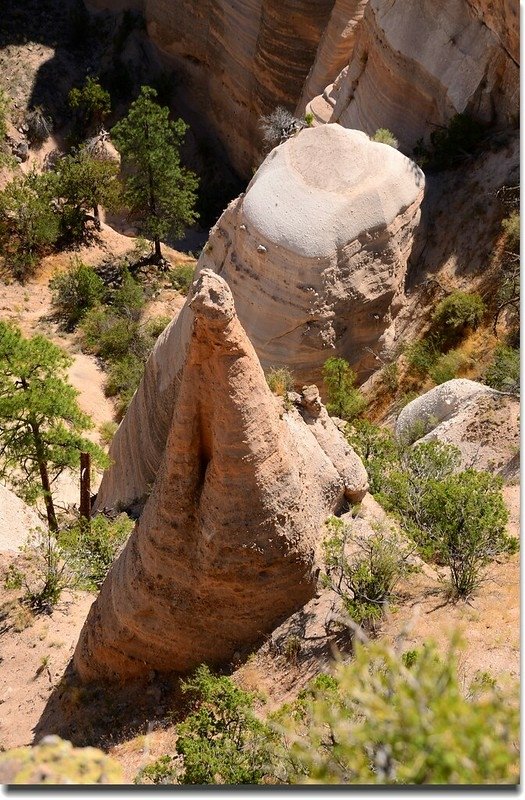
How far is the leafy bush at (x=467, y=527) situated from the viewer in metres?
11.3

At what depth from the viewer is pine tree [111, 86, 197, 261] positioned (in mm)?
29922

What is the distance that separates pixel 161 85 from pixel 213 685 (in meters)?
34.0

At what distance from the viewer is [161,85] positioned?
126 feet

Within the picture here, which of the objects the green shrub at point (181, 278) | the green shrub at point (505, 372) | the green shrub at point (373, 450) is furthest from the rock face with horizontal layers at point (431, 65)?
the green shrub at point (373, 450)

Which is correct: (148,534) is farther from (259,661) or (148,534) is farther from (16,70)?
(16,70)

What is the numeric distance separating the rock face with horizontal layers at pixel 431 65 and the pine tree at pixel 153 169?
7.63 meters

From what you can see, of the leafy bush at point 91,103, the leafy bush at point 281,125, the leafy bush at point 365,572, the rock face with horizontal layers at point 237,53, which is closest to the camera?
the leafy bush at point 365,572

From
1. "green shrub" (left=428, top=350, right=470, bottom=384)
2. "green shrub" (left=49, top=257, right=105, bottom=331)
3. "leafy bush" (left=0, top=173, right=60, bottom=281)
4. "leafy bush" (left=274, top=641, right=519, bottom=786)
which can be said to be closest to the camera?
"leafy bush" (left=274, top=641, right=519, bottom=786)

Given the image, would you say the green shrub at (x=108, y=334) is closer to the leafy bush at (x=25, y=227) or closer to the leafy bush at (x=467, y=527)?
the leafy bush at (x=25, y=227)

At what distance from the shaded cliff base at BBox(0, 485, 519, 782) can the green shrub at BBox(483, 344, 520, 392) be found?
12.5 ft

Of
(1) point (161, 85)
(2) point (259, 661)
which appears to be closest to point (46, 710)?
(2) point (259, 661)

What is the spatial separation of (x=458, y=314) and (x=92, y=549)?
10.3m

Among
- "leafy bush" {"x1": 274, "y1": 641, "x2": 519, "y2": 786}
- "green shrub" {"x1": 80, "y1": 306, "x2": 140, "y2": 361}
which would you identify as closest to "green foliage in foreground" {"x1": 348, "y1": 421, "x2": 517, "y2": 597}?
"leafy bush" {"x1": 274, "y1": 641, "x2": 519, "y2": 786}

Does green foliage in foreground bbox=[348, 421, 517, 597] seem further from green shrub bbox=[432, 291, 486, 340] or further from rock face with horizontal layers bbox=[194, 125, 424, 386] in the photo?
green shrub bbox=[432, 291, 486, 340]
